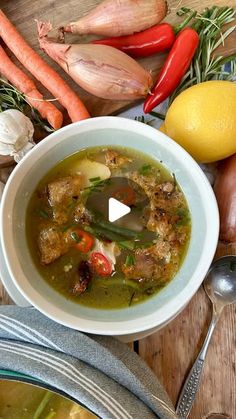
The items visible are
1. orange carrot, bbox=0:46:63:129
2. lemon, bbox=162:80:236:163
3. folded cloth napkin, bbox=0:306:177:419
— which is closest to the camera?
folded cloth napkin, bbox=0:306:177:419

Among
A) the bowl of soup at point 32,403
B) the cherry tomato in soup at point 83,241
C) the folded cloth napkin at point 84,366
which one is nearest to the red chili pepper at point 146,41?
the cherry tomato in soup at point 83,241

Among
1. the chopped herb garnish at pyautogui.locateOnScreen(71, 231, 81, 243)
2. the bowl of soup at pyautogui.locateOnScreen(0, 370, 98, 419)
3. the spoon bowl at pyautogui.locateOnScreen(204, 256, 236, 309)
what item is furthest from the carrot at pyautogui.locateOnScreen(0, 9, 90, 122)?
the bowl of soup at pyautogui.locateOnScreen(0, 370, 98, 419)

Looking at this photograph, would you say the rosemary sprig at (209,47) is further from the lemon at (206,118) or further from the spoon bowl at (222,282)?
the spoon bowl at (222,282)

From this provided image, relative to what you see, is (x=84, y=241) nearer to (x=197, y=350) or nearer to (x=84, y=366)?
(x=84, y=366)

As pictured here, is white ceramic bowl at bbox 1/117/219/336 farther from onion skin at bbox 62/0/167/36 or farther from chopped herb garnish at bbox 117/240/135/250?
onion skin at bbox 62/0/167/36

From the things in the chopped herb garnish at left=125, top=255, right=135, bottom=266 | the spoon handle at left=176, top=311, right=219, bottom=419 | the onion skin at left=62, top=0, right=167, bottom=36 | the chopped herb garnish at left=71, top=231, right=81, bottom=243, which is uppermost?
the onion skin at left=62, top=0, right=167, bottom=36

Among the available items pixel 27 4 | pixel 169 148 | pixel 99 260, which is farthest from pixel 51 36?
pixel 99 260

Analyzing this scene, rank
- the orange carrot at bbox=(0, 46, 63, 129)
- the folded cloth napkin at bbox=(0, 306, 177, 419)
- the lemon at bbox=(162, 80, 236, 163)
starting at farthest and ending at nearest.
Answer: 1. the orange carrot at bbox=(0, 46, 63, 129)
2. the lemon at bbox=(162, 80, 236, 163)
3. the folded cloth napkin at bbox=(0, 306, 177, 419)

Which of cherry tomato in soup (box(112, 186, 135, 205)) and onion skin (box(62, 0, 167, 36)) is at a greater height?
onion skin (box(62, 0, 167, 36))
